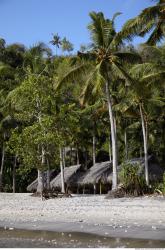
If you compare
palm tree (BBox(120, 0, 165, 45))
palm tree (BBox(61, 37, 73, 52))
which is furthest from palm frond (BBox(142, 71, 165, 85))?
palm tree (BBox(61, 37, 73, 52))

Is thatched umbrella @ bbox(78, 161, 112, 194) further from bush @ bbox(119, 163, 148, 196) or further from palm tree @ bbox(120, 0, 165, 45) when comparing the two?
palm tree @ bbox(120, 0, 165, 45)

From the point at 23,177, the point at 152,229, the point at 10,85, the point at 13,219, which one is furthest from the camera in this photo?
the point at 23,177

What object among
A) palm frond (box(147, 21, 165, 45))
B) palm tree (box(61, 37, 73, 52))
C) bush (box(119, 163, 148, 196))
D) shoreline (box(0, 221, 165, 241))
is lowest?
shoreline (box(0, 221, 165, 241))

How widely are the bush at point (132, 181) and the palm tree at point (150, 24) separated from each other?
669cm

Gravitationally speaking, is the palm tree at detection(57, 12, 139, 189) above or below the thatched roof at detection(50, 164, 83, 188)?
above

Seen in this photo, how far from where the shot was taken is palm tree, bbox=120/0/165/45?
2175cm

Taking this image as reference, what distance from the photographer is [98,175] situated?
36156 mm

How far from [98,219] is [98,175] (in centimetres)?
2051

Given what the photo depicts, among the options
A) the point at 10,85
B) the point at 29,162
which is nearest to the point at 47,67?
the point at 10,85

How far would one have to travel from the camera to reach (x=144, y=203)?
62.5 ft

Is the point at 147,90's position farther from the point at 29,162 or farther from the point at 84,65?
the point at 29,162

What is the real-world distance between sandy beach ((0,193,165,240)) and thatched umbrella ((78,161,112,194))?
1505 cm

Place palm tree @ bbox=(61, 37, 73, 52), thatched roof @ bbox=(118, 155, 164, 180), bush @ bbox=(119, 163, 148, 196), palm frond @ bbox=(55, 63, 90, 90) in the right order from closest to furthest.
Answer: bush @ bbox=(119, 163, 148, 196), palm frond @ bbox=(55, 63, 90, 90), thatched roof @ bbox=(118, 155, 164, 180), palm tree @ bbox=(61, 37, 73, 52)

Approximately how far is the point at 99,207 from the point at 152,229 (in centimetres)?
626
